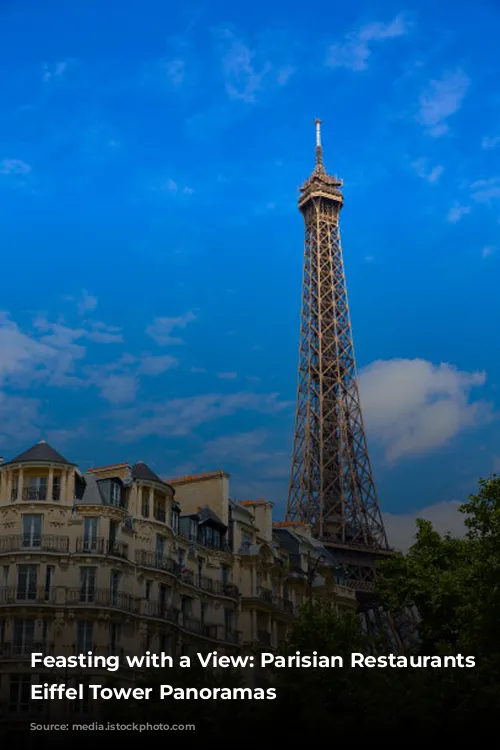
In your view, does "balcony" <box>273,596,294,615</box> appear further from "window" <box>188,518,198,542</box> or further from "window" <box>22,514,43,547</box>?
"window" <box>22,514,43,547</box>

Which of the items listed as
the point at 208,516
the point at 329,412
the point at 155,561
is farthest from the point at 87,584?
the point at 329,412

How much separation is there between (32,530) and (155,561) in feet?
21.2

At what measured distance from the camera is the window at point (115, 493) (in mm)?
55812

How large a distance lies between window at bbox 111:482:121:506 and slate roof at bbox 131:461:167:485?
3.60ft

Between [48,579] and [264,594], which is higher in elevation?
[264,594]

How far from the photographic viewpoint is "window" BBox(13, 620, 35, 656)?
5072 cm

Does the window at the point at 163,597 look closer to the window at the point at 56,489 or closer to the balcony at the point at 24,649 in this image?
the balcony at the point at 24,649

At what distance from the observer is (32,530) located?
175ft

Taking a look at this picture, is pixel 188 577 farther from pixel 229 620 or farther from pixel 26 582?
pixel 26 582

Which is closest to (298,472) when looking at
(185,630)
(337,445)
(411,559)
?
(337,445)

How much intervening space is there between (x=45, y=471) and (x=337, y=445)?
219 ft

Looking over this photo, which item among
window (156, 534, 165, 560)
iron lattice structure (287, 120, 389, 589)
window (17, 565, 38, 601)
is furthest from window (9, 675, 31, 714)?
iron lattice structure (287, 120, 389, 589)

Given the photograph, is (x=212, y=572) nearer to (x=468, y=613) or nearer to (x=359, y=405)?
(x=468, y=613)

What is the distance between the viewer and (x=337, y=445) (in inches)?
4658
